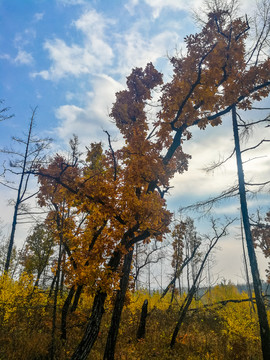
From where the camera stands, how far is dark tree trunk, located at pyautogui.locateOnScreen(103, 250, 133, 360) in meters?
7.05

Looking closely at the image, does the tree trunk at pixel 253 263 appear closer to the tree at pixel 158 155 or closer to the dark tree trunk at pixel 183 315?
the tree at pixel 158 155

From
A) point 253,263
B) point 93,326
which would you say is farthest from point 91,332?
point 253,263

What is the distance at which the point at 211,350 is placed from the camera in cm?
1075

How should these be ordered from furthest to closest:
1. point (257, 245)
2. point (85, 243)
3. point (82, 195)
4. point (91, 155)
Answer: point (257, 245) → point (91, 155) → point (85, 243) → point (82, 195)

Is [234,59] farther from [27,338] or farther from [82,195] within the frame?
[27,338]

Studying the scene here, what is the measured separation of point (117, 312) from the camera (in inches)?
→ 287

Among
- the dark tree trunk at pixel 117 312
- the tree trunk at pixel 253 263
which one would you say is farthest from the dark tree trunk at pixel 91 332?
the tree trunk at pixel 253 263

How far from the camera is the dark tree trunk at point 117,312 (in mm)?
7051

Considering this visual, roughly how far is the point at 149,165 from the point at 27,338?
8923 mm

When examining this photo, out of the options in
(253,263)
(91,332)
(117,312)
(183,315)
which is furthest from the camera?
(183,315)

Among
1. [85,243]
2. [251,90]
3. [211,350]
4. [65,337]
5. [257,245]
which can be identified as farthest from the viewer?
[257,245]

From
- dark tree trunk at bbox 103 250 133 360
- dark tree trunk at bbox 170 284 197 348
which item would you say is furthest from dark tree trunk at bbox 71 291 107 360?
dark tree trunk at bbox 170 284 197 348

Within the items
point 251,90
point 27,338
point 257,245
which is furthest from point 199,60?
point 257,245

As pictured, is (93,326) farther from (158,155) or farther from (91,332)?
(158,155)
